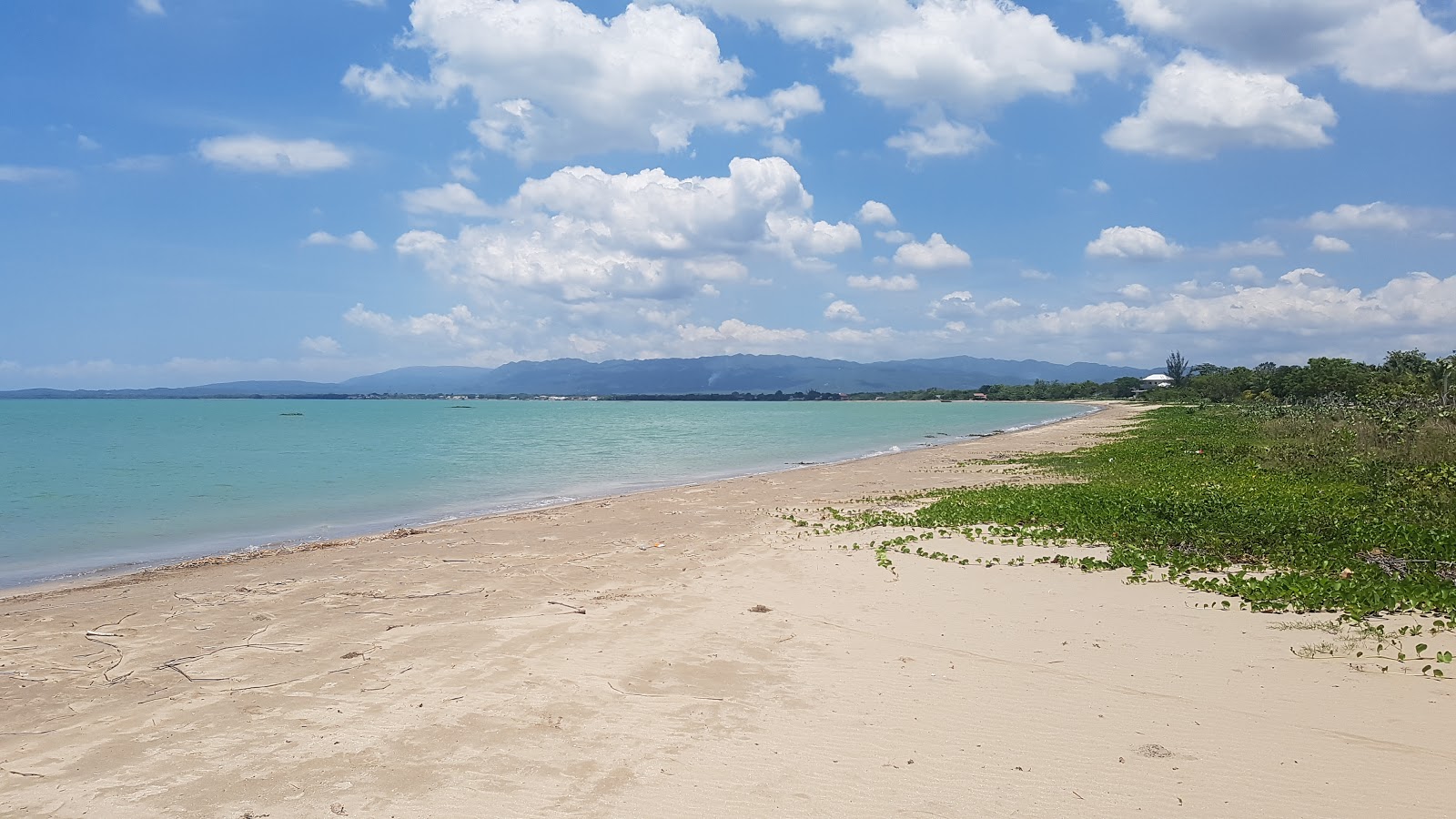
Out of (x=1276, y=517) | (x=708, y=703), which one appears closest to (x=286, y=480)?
(x=708, y=703)

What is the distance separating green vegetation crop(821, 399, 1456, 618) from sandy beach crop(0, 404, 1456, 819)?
3.18 feet

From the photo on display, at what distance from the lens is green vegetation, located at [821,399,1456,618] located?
9.18 metres

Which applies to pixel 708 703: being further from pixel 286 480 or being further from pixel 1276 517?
pixel 286 480

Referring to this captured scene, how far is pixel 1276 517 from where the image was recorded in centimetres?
1262

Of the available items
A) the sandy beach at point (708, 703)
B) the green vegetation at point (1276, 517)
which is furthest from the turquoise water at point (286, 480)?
the green vegetation at point (1276, 517)

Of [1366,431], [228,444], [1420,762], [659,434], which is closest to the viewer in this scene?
[1420,762]

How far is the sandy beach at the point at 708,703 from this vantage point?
17.2 feet

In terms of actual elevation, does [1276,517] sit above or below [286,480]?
above

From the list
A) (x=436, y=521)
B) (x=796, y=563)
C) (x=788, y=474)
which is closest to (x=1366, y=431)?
(x=788, y=474)

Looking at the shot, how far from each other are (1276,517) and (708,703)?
1066 centimetres

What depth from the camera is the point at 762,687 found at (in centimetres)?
720

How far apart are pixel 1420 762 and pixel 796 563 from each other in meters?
8.11

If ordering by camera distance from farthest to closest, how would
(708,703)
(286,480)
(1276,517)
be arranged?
1. (286,480)
2. (1276,517)
3. (708,703)

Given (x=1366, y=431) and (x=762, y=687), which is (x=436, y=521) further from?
(x=1366, y=431)
